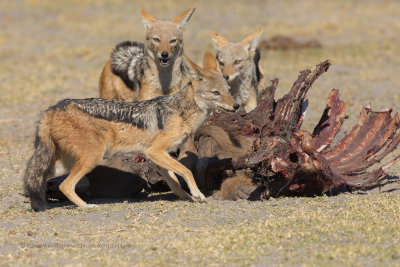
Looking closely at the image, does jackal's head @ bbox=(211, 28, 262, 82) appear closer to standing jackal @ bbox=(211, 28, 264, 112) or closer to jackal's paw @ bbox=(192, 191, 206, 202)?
standing jackal @ bbox=(211, 28, 264, 112)

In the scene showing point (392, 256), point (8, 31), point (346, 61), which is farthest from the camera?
point (8, 31)

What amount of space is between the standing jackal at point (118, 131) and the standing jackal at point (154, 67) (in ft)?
5.53

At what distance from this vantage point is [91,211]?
21.7 ft

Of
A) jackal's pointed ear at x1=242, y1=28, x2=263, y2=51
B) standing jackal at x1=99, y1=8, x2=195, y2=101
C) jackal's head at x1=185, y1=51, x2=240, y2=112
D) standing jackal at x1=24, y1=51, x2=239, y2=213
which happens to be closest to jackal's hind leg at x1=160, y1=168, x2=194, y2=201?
standing jackal at x1=24, y1=51, x2=239, y2=213

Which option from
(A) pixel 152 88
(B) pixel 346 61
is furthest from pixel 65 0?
(A) pixel 152 88

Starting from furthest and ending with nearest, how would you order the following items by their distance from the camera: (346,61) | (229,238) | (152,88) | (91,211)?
1. (346,61)
2. (152,88)
3. (91,211)
4. (229,238)

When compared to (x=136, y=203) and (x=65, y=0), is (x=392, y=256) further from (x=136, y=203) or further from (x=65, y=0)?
(x=65, y=0)

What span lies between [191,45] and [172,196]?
1194 centimetres

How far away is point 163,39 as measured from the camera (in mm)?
9031

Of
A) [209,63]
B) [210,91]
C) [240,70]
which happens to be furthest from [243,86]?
[210,91]

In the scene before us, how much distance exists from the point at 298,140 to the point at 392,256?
2115 mm

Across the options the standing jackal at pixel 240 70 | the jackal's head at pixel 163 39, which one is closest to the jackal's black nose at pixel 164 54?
the jackal's head at pixel 163 39

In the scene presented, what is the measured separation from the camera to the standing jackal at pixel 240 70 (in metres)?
9.80

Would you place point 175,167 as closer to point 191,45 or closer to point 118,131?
point 118,131
